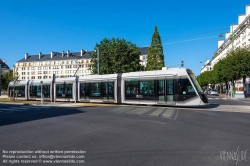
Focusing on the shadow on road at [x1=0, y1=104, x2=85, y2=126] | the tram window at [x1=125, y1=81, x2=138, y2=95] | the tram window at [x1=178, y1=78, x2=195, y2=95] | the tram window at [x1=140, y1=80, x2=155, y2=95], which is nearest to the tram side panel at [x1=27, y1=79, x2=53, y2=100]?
the tram window at [x1=125, y1=81, x2=138, y2=95]

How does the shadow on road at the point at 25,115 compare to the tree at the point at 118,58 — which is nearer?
the shadow on road at the point at 25,115

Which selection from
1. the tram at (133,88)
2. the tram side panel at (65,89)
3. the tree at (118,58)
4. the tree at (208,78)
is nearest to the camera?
the tram at (133,88)

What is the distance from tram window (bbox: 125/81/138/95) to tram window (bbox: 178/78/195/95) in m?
4.20

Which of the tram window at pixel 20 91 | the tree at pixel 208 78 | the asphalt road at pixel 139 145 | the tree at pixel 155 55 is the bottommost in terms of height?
the asphalt road at pixel 139 145

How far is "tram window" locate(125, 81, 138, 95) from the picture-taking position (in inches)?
745

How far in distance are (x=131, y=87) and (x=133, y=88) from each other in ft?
0.78

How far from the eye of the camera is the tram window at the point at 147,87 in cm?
1794

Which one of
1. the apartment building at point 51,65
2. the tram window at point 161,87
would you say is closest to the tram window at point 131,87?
the tram window at point 161,87

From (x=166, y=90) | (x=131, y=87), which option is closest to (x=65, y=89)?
(x=131, y=87)

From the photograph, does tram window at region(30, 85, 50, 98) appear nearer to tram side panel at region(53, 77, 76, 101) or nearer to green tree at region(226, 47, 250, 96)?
tram side panel at region(53, 77, 76, 101)

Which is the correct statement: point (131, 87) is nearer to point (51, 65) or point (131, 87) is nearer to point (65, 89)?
point (65, 89)

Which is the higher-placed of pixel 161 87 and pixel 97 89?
pixel 161 87

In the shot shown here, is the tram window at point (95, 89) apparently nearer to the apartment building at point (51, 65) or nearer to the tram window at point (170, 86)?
the tram window at point (170, 86)

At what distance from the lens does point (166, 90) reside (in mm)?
17109
